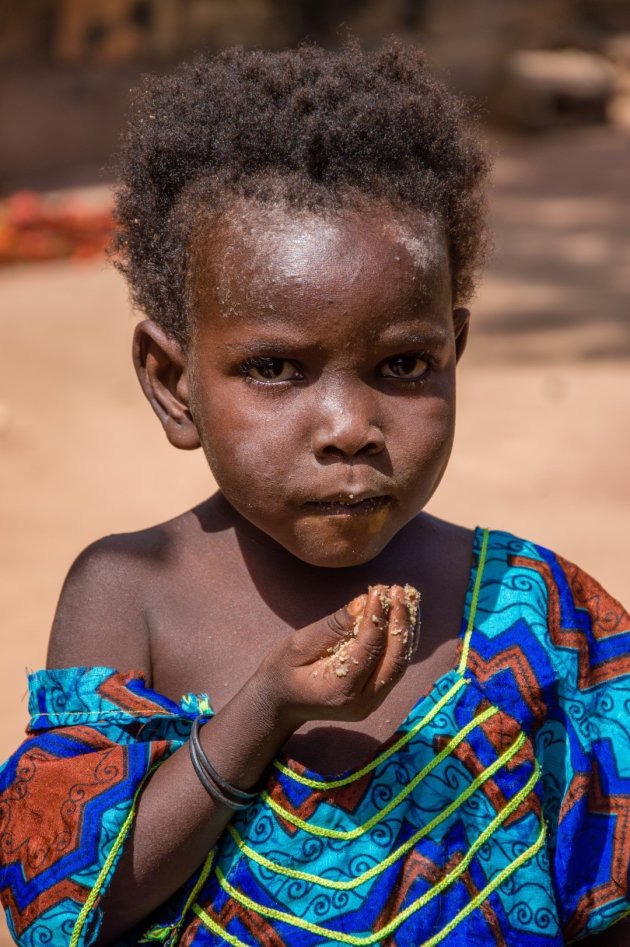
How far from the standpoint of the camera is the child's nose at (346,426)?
6.02 feet

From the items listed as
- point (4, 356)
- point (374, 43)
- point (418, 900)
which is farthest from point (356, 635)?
point (374, 43)

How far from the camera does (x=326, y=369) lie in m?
1.87

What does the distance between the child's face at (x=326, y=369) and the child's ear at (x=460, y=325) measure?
18cm

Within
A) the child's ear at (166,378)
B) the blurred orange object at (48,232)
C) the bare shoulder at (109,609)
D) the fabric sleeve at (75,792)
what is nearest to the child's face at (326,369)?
the child's ear at (166,378)

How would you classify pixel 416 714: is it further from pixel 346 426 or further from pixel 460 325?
pixel 460 325

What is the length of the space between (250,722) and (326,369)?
20.3 inches

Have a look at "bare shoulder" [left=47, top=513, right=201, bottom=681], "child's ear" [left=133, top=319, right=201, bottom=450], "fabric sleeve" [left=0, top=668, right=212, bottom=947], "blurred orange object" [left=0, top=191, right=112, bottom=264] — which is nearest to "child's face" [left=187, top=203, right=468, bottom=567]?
"child's ear" [left=133, top=319, right=201, bottom=450]

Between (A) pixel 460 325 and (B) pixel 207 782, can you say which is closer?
(B) pixel 207 782

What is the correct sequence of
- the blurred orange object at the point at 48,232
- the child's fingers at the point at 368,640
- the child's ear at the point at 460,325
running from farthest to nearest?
the blurred orange object at the point at 48,232, the child's ear at the point at 460,325, the child's fingers at the point at 368,640

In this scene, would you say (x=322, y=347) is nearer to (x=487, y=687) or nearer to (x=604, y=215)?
(x=487, y=687)

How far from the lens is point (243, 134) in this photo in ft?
6.44

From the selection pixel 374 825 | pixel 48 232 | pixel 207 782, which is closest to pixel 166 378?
pixel 207 782

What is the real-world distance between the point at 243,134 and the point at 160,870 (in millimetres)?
1099

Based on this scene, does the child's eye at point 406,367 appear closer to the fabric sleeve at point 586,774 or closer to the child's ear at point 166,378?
the child's ear at point 166,378
